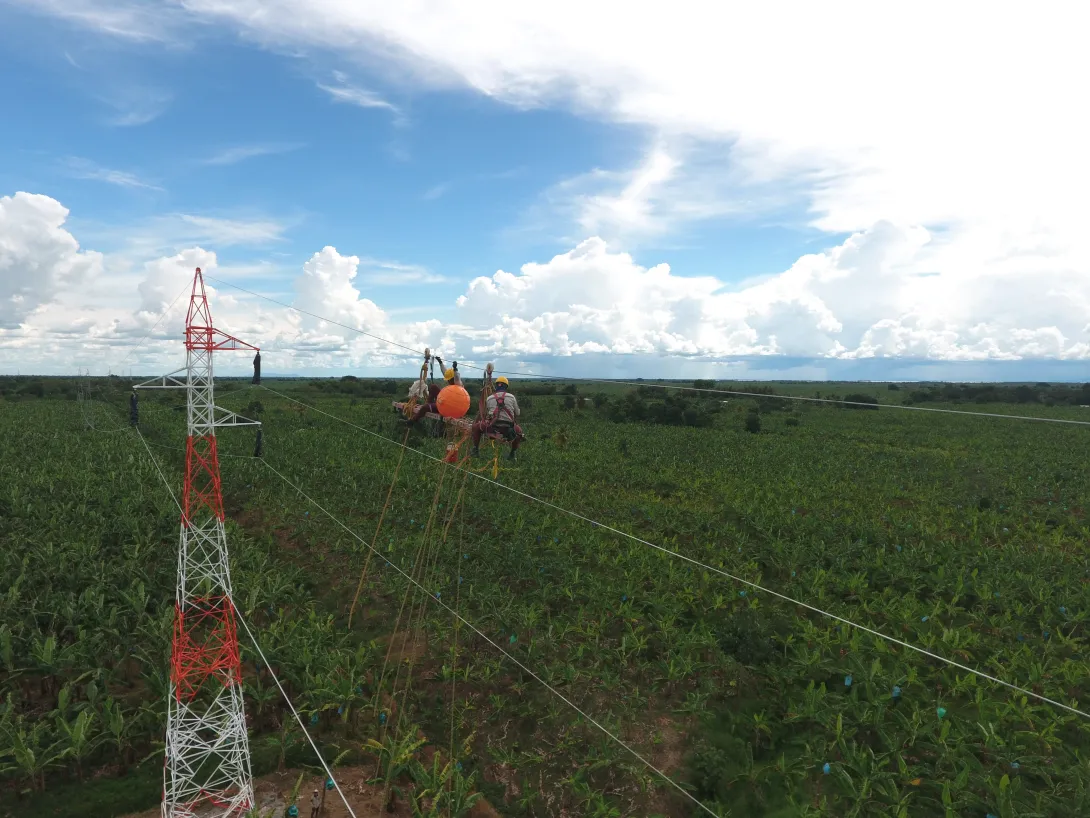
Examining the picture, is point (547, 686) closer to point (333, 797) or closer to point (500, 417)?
point (333, 797)

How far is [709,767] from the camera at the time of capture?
7.74m

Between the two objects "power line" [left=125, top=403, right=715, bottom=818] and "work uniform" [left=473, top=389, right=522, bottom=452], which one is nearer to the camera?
"power line" [left=125, top=403, right=715, bottom=818]

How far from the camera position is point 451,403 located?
8945 mm

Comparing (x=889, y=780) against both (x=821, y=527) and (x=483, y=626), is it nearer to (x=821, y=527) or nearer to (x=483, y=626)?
(x=483, y=626)

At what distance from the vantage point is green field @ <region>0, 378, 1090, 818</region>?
25.3ft

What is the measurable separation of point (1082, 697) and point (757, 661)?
15.5 ft

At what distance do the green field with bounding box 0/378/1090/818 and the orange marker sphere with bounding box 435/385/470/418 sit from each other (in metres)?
1.99

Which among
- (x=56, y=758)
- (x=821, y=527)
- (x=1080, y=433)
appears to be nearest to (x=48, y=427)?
(x=56, y=758)

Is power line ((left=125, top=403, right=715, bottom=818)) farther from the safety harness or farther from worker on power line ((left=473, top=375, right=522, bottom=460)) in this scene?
the safety harness

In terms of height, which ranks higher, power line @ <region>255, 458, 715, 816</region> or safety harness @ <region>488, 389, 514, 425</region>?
safety harness @ <region>488, 389, 514, 425</region>

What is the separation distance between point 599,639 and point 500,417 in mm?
4395

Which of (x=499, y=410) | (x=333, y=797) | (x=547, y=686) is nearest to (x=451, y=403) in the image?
(x=499, y=410)

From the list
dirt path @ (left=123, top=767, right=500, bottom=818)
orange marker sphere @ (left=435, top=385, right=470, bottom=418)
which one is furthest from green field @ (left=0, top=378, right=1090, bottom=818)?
orange marker sphere @ (left=435, top=385, right=470, bottom=418)

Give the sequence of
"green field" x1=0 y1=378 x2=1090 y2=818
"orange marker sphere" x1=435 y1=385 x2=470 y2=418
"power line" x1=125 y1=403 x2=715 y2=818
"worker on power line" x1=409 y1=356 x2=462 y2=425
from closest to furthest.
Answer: "power line" x1=125 y1=403 x2=715 y2=818, "green field" x1=0 y1=378 x2=1090 y2=818, "orange marker sphere" x1=435 y1=385 x2=470 y2=418, "worker on power line" x1=409 y1=356 x2=462 y2=425
